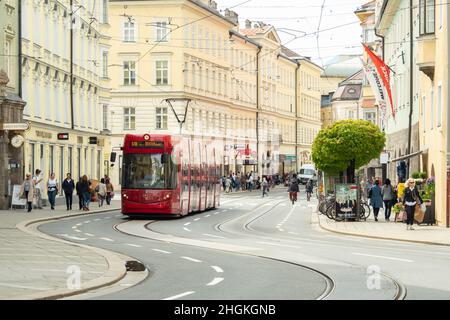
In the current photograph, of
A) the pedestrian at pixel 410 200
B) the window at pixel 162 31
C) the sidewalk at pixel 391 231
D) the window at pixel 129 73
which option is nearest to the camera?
the sidewalk at pixel 391 231

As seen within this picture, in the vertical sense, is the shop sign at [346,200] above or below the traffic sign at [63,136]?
below

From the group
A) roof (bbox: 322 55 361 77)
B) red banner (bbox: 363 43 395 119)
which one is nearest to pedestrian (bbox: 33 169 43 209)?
red banner (bbox: 363 43 395 119)

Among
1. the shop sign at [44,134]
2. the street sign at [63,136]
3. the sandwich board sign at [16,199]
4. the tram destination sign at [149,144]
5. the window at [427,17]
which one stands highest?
the window at [427,17]

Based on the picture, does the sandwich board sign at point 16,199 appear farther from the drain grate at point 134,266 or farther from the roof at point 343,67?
the roof at point 343,67

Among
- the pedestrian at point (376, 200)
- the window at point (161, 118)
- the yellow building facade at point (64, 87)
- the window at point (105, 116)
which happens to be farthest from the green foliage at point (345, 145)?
the window at point (161, 118)

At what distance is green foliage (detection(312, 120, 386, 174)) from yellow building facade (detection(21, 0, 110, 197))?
49.2 feet

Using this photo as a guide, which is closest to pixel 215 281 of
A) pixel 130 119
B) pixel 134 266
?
pixel 134 266

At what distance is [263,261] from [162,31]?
76383mm

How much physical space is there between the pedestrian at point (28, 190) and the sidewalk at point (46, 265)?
44.3 feet

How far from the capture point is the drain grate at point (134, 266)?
65.8 feet
